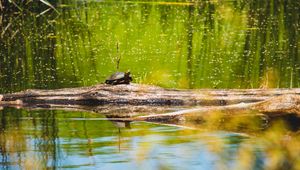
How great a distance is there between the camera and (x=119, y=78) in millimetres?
10062

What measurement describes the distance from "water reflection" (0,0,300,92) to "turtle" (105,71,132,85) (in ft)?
5.08

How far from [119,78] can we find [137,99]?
353 millimetres

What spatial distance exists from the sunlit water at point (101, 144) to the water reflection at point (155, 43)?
72.3 inches

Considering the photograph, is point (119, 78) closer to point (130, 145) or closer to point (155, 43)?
point (130, 145)

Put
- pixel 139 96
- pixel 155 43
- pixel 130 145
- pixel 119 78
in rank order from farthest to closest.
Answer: pixel 155 43
pixel 139 96
pixel 119 78
pixel 130 145

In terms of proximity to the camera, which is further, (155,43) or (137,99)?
(155,43)

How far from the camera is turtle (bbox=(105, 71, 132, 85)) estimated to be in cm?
1004

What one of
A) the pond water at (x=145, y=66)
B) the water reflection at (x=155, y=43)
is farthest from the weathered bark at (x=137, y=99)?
the water reflection at (x=155, y=43)

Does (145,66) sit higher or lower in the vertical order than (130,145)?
higher

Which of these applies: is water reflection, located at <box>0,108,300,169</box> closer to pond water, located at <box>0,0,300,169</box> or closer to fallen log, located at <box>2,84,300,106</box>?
pond water, located at <box>0,0,300,169</box>

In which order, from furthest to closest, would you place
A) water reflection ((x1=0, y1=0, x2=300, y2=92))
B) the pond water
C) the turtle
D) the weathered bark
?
1. water reflection ((x1=0, y1=0, x2=300, y2=92))
2. the turtle
3. the weathered bark
4. the pond water

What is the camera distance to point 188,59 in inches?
571

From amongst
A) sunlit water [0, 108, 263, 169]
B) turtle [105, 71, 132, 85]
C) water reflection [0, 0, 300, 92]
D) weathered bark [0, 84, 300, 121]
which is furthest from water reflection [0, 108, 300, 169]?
water reflection [0, 0, 300, 92]

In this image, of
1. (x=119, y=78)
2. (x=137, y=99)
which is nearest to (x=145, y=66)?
(x=137, y=99)
